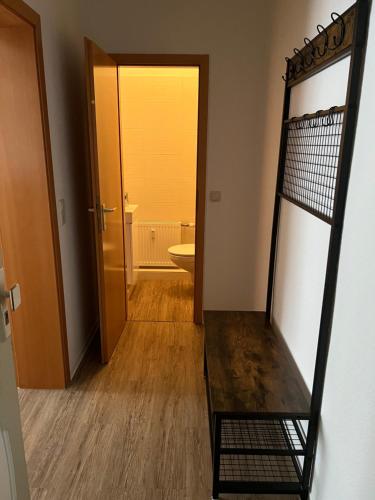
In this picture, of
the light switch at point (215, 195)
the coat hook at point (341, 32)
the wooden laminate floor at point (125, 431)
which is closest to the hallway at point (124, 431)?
the wooden laminate floor at point (125, 431)

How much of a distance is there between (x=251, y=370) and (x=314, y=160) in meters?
0.98

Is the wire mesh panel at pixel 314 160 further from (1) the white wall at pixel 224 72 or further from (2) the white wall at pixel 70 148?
(2) the white wall at pixel 70 148

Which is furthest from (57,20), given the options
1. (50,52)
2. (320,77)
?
(320,77)

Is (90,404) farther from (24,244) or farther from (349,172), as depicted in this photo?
(349,172)

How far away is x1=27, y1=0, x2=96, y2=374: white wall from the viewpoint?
204 cm

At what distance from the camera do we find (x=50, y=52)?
6.54 feet

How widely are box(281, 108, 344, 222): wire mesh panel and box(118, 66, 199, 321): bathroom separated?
184 cm

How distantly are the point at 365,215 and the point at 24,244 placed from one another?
173 centimetres

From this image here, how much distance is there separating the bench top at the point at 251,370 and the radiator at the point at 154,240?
1894 millimetres

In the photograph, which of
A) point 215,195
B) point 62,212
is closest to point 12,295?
point 62,212

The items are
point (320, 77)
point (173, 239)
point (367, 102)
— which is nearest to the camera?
point (367, 102)

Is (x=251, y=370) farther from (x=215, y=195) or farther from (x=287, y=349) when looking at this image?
(x=215, y=195)

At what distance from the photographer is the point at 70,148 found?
2.33 meters

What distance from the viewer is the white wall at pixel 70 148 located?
6.68 feet
